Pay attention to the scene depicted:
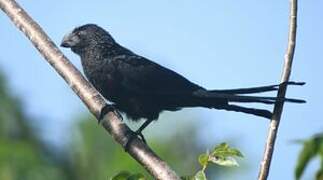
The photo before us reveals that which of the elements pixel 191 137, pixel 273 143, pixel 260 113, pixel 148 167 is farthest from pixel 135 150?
pixel 191 137

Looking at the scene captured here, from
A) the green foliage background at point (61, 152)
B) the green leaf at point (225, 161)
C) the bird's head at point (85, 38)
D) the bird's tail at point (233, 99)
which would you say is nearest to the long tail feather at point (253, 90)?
the bird's tail at point (233, 99)

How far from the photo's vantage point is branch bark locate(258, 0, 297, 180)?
3.48m

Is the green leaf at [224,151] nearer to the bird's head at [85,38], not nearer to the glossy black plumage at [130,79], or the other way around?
the glossy black plumage at [130,79]

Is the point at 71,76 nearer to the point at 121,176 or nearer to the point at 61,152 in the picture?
the point at 121,176

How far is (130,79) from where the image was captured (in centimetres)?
610

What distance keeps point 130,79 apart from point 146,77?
0.38 feet

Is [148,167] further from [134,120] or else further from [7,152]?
[7,152]

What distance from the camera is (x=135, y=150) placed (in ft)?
14.0

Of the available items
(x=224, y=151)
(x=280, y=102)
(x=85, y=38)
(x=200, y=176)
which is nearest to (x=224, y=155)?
(x=224, y=151)

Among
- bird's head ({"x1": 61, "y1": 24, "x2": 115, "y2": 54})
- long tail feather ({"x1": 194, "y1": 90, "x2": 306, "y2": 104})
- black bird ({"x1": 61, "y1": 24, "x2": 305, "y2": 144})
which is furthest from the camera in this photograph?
bird's head ({"x1": 61, "y1": 24, "x2": 115, "y2": 54})

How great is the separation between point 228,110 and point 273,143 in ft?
5.38

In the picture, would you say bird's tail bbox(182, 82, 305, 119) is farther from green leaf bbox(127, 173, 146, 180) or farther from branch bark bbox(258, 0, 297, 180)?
green leaf bbox(127, 173, 146, 180)

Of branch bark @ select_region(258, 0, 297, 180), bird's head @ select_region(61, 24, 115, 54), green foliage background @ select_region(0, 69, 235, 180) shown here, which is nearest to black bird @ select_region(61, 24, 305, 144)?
bird's head @ select_region(61, 24, 115, 54)

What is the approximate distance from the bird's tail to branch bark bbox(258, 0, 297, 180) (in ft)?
0.25
